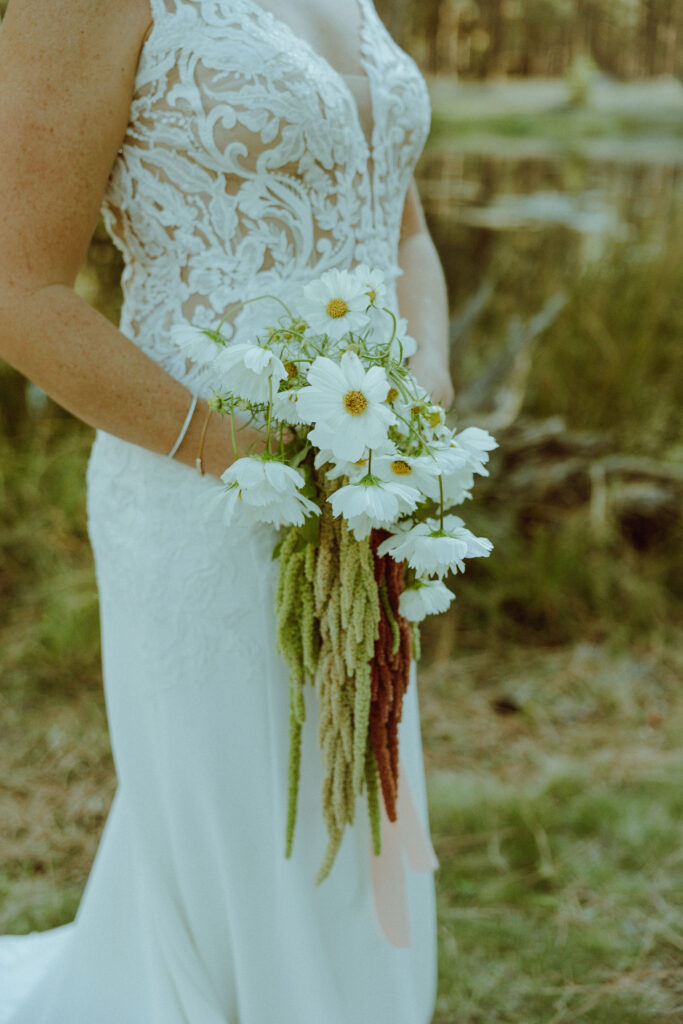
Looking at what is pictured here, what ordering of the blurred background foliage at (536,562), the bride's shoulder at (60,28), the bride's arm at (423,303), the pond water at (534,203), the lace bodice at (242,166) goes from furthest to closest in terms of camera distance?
the pond water at (534,203) < the blurred background foliage at (536,562) < the bride's arm at (423,303) < the lace bodice at (242,166) < the bride's shoulder at (60,28)

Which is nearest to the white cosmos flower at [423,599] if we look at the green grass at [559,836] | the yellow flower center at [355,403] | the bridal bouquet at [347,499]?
the bridal bouquet at [347,499]

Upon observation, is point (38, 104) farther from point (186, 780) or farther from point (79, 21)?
point (186, 780)

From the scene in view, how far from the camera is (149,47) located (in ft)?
3.89

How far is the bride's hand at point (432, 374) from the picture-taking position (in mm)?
1488

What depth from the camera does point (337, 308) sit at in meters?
1.11

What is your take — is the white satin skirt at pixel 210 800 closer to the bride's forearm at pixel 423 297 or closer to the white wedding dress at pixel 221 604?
the white wedding dress at pixel 221 604

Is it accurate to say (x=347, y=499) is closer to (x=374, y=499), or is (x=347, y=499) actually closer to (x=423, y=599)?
(x=374, y=499)

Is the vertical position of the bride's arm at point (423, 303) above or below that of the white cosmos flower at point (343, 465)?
above

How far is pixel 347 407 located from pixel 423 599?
0.95 feet

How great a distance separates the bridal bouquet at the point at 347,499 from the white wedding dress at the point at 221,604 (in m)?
0.12

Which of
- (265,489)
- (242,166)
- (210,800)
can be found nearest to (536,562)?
(210,800)

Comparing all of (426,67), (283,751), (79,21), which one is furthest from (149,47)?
(426,67)

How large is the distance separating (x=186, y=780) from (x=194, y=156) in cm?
96

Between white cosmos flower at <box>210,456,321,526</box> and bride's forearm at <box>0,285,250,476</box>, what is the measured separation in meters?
0.21
